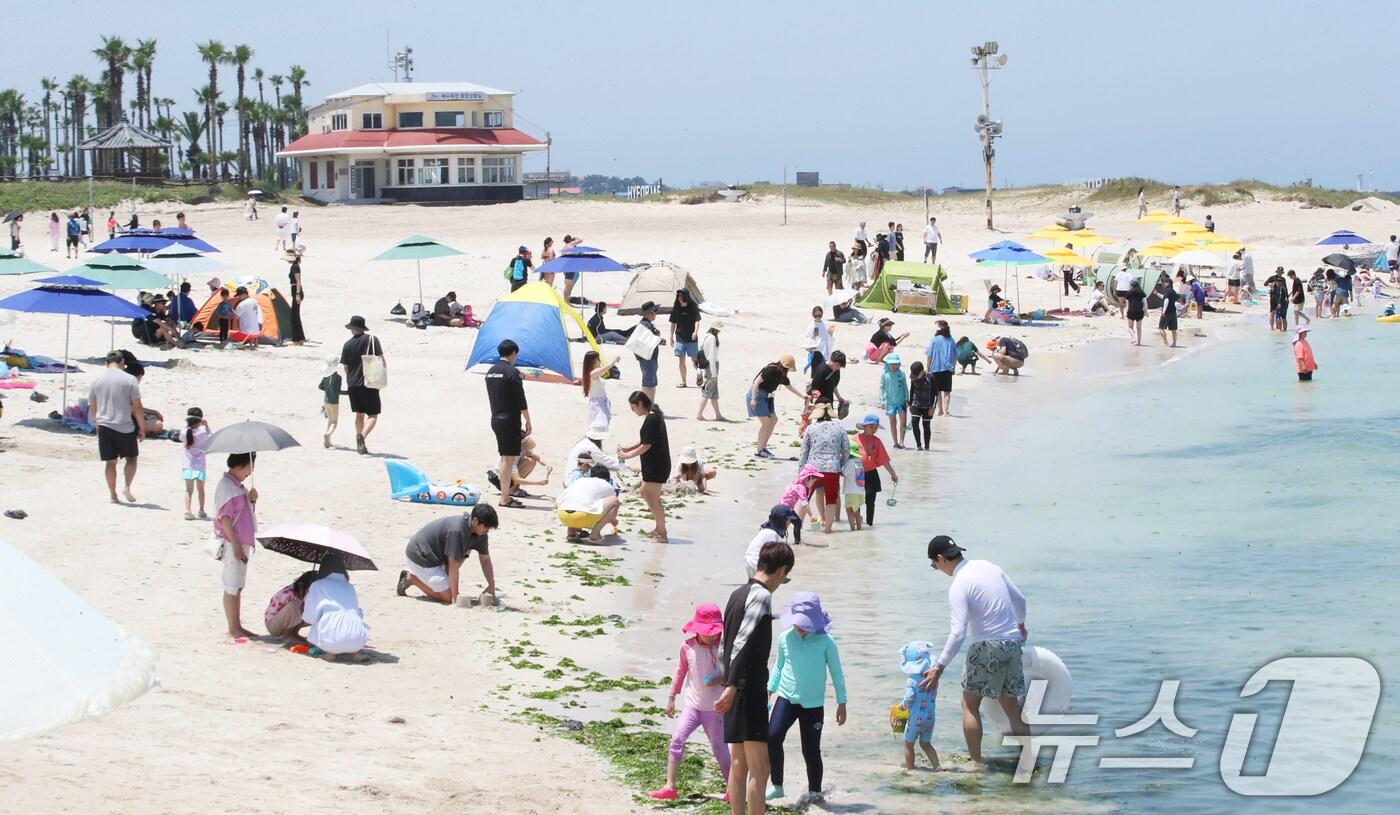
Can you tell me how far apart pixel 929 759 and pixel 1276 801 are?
6.51 ft

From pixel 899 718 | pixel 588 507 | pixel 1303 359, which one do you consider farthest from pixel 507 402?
pixel 1303 359

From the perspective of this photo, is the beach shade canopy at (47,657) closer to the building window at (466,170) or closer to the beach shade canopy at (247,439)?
the beach shade canopy at (247,439)

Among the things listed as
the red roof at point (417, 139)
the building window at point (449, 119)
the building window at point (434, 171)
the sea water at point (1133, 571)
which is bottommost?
the sea water at point (1133, 571)

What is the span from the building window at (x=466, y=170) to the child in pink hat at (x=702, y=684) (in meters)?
61.1

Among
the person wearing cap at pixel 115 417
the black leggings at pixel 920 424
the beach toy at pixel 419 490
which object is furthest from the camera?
the black leggings at pixel 920 424

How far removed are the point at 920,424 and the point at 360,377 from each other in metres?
7.70

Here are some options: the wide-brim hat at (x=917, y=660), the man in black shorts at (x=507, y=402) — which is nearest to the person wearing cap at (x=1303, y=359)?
the man in black shorts at (x=507, y=402)

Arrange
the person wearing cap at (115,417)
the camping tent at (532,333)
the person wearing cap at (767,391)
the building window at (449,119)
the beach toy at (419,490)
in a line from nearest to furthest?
1. the person wearing cap at (115,417)
2. the beach toy at (419,490)
3. the person wearing cap at (767,391)
4. the camping tent at (532,333)
5. the building window at (449,119)

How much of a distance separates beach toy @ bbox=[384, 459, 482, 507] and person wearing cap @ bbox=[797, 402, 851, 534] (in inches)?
138

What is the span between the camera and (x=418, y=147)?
216 feet

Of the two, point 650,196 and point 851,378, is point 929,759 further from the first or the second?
point 650,196

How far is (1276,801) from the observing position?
8812mm

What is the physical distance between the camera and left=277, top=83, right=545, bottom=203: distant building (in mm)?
66875

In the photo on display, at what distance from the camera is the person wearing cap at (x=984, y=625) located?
28.3ft
